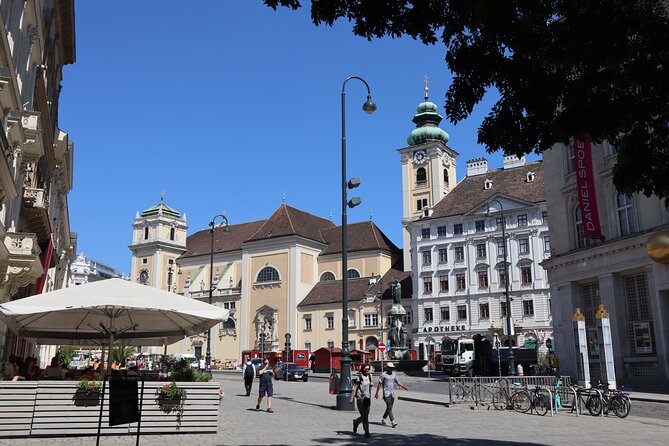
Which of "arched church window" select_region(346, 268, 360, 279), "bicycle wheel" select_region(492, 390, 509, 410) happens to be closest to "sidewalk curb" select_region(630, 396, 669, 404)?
"bicycle wheel" select_region(492, 390, 509, 410)

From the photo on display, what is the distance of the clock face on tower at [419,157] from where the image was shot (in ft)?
274

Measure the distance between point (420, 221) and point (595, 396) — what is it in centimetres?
5191

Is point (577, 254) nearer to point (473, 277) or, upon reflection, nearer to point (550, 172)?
point (550, 172)

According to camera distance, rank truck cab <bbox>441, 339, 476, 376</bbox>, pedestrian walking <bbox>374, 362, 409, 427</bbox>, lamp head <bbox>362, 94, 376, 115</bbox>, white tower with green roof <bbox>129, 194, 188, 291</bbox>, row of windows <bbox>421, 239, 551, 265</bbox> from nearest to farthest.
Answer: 1. pedestrian walking <bbox>374, 362, 409, 427</bbox>
2. lamp head <bbox>362, 94, 376, 115</bbox>
3. truck cab <bbox>441, 339, 476, 376</bbox>
4. row of windows <bbox>421, 239, 551, 265</bbox>
5. white tower with green roof <bbox>129, 194, 188, 291</bbox>

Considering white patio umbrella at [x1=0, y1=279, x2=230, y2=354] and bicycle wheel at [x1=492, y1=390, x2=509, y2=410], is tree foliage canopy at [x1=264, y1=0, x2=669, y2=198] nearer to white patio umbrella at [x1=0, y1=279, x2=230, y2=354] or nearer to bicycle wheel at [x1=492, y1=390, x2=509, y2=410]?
white patio umbrella at [x1=0, y1=279, x2=230, y2=354]

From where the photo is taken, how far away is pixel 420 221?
6950 cm

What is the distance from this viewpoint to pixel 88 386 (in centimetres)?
1223

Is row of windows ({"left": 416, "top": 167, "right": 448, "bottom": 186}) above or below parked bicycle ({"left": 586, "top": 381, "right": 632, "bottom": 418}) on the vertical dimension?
above

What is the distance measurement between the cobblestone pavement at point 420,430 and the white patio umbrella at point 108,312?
7.65 ft

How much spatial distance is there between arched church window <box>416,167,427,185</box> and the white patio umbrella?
68.0m

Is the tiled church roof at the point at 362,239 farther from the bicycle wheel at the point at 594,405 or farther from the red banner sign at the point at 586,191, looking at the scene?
the bicycle wheel at the point at 594,405

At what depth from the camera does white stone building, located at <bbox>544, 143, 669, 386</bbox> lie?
2698 cm

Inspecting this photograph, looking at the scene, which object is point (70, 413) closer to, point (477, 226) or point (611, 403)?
point (611, 403)

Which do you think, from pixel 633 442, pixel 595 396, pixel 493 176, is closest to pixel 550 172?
pixel 595 396
